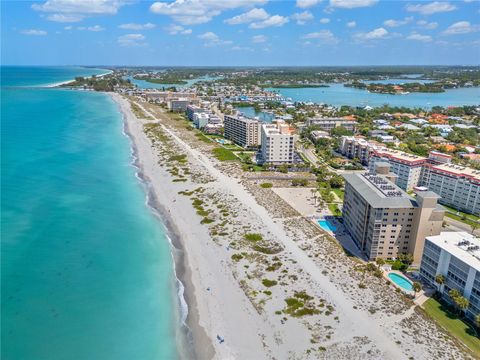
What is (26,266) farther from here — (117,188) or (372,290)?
(372,290)

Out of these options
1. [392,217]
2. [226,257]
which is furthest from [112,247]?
[392,217]

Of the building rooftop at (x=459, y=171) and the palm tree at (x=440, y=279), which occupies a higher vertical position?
the building rooftop at (x=459, y=171)

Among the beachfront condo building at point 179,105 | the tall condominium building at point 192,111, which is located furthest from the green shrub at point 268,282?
the beachfront condo building at point 179,105

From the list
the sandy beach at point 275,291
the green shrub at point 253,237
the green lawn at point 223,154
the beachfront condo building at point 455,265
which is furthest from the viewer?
the green lawn at point 223,154

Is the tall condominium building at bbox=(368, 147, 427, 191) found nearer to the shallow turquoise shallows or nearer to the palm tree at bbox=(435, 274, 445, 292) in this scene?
the palm tree at bbox=(435, 274, 445, 292)

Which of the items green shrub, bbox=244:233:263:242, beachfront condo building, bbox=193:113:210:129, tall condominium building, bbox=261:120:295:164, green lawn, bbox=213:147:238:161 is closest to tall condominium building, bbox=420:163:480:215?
tall condominium building, bbox=261:120:295:164

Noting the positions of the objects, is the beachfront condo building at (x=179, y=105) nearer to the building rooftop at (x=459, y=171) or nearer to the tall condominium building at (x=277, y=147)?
the tall condominium building at (x=277, y=147)

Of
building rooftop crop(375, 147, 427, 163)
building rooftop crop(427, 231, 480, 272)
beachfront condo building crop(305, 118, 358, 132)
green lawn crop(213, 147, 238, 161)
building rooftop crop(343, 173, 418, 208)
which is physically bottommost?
green lawn crop(213, 147, 238, 161)
